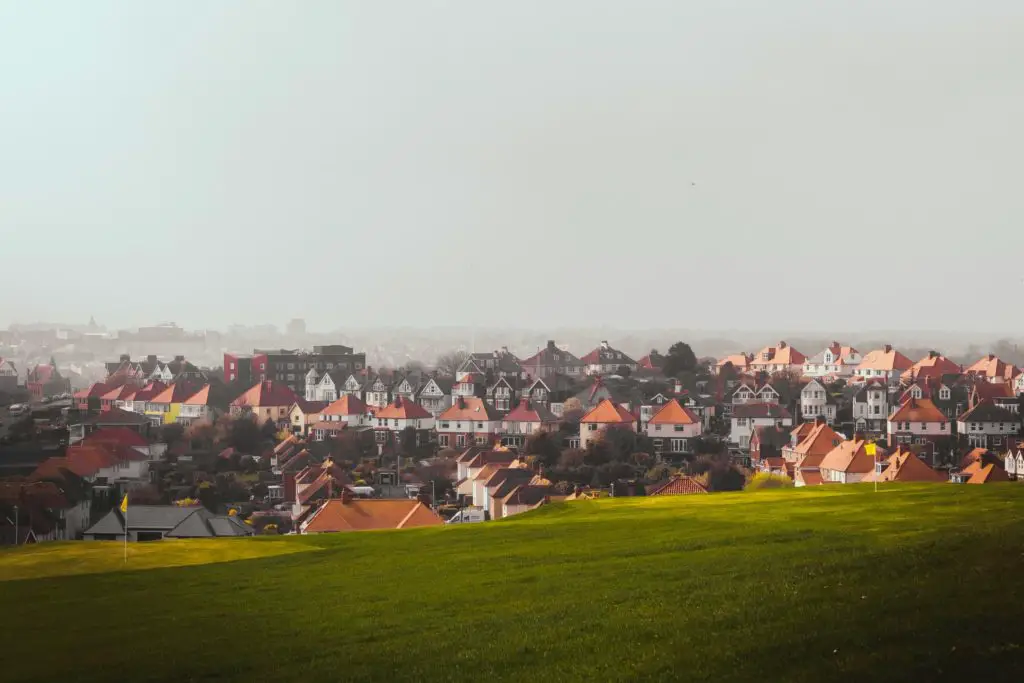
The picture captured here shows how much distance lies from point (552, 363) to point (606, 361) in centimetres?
382

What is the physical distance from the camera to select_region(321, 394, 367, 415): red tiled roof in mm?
56000

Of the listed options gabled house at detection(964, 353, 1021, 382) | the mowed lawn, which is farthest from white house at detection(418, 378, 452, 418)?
the mowed lawn

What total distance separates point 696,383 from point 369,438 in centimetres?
1986

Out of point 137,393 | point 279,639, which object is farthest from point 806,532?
point 137,393

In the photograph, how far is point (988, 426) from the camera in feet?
147

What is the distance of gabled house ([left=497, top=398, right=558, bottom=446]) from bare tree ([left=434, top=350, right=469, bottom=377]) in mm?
8867

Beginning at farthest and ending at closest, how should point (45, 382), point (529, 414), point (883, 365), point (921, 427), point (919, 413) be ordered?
point (883, 365) → point (45, 382) → point (529, 414) → point (919, 413) → point (921, 427)

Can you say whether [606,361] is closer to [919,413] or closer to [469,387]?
[469,387]

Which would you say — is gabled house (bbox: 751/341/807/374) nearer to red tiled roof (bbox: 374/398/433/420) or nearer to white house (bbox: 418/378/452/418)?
white house (bbox: 418/378/452/418)

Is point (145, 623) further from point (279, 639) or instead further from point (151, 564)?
point (151, 564)

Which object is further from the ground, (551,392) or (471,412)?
(551,392)

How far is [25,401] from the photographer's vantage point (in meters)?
47.9

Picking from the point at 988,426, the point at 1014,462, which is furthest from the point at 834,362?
the point at 1014,462

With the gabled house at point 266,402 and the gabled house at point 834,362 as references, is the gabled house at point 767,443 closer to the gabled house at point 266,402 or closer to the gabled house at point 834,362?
the gabled house at point 834,362
